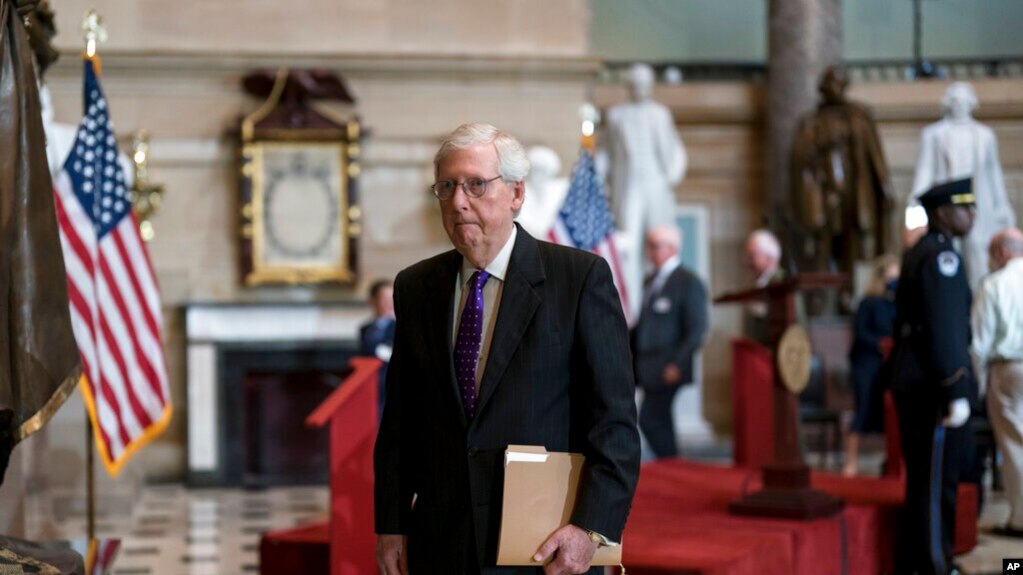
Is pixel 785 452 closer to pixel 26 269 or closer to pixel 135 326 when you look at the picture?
pixel 135 326

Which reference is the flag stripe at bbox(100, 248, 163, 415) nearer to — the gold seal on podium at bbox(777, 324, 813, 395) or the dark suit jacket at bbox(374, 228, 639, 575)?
the gold seal on podium at bbox(777, 324, 813, 395)

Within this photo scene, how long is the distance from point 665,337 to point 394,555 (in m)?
6.30

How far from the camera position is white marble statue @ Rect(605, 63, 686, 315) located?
526 inches

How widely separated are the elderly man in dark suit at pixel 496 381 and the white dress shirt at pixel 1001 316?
5862mm

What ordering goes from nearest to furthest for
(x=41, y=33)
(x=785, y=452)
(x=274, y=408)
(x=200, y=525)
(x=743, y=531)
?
1. (x=41, y=33)
2. (x=743, y=531)
3. (x=785, y=452)
4. (x=200, y=525)
5. (x=274, y=408)

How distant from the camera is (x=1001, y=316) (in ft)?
29.2

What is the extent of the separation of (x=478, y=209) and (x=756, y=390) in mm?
6298

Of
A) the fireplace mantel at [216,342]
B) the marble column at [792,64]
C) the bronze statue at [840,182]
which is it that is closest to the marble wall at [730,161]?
the marble column at [792,64]

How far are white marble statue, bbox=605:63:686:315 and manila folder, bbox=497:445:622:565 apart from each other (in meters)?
9.87

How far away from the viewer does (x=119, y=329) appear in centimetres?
773

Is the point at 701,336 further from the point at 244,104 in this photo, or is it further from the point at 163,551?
the point at 244,104

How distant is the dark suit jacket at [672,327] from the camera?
31.7 feet

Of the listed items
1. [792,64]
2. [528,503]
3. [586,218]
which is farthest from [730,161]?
[528,503]

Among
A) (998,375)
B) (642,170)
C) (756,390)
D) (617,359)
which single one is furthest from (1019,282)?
(617,359)
